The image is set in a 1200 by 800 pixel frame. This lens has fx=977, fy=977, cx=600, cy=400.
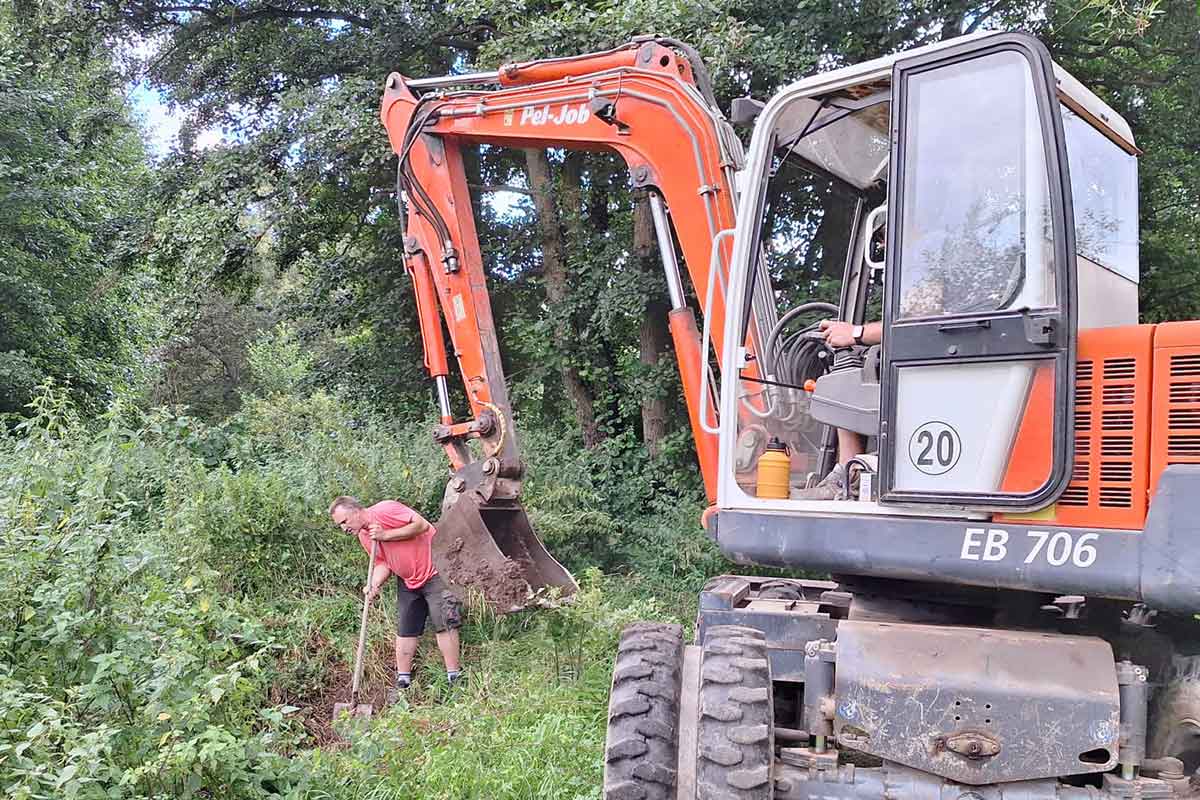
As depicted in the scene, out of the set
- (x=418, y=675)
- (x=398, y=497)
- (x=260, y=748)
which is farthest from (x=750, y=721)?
(x=398, y=497)

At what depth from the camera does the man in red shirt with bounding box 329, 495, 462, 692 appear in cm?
602

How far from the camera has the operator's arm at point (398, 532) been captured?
600cm

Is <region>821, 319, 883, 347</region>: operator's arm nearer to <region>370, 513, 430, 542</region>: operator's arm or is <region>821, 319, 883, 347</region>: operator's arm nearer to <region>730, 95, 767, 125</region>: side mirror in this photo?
<region>730, 95, 767, 125</region>: side mirror

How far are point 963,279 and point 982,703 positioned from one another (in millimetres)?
1299

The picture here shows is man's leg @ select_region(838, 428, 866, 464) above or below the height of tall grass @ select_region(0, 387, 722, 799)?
above

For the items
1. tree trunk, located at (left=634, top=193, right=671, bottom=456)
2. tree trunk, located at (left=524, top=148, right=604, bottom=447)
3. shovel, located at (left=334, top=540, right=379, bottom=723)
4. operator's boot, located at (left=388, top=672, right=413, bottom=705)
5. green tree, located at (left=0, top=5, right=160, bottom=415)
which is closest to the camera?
shovel, located at (left=334, top=540, right=379, bottom=723)

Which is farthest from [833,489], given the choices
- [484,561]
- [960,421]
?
[484,561]

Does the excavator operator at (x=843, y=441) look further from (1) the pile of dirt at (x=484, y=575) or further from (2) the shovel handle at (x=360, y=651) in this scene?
(2) the shovel handle at (x=360, y=651)

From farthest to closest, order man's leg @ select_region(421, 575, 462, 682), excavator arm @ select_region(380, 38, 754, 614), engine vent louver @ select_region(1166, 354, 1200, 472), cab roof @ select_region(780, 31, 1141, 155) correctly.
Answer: man's leg @ select_region(421, 575, 462, 682), excavator arm @ select_region(380, 38, 754, 614), cab roof @ select_region(780, 31, 1141, 155), engine vent louver @ select_region(1166, 354, 1200, 472)

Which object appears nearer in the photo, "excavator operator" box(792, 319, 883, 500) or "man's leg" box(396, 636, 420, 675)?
"excavator operator" box(792, 319, 883, 500)

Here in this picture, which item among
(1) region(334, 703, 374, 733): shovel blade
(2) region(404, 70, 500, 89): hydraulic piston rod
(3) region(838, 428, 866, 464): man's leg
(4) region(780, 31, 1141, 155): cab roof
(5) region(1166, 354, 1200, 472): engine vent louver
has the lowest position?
(1) region(334, 703, 374, 733): shovel blade

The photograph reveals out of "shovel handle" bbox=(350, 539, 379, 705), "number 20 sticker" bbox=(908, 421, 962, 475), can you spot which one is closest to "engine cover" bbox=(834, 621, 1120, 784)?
"number 20 sticker" bbox=(908, 421, 962, 475)

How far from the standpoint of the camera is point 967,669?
3.01 m

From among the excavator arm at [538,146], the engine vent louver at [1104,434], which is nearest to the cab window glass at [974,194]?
the engine vent louver at [1104,434]
